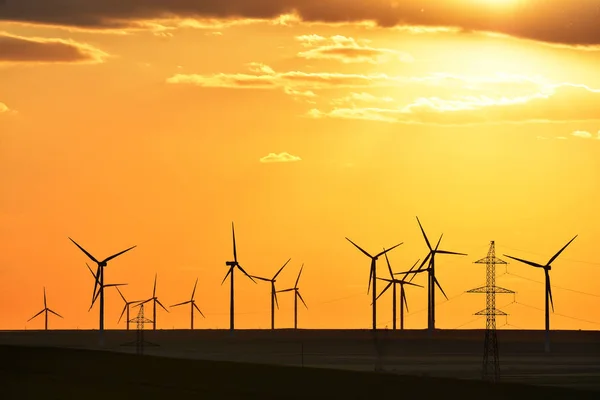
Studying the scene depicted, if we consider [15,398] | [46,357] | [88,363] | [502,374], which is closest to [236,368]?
[88,363]

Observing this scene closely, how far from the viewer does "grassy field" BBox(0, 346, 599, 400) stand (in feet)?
284

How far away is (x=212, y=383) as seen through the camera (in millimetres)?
96812

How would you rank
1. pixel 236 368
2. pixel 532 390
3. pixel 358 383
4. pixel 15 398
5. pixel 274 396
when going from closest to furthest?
pixel 15 398
pixel 274 396
pixel 532 390
pixel 358 383
pixel 236 368

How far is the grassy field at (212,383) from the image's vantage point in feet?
284

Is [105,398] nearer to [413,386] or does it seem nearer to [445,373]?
[413,386]

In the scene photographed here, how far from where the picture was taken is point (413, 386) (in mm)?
96188

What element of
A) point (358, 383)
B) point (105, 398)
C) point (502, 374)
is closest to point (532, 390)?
point (358, 383)

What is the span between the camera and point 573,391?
95.1 metres

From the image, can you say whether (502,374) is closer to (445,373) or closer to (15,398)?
(445,373)

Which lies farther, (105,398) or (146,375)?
(146,375)

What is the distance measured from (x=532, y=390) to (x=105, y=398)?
29.2m

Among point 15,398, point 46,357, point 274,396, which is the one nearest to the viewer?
point 15,398

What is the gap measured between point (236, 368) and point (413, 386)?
24.5 m

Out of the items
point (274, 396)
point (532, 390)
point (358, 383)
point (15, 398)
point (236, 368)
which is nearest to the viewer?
point (15, 398)
